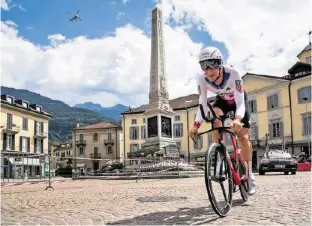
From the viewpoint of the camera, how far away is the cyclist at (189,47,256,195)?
4.77m

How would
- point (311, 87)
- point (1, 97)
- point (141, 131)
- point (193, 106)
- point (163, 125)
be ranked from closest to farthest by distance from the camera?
Answer: point (163, 125) → point (311, 87) → point (1, 97) → point (193, 106) → point (141, 131)

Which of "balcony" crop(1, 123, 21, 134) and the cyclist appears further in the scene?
"balcony" crop(1, 123, 21, 134)

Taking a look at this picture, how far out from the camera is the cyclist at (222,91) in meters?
4.77

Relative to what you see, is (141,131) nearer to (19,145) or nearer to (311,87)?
(19,145)

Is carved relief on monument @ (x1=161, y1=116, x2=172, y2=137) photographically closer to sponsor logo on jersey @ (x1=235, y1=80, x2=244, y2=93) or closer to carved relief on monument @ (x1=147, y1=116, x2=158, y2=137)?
carved relief on monument @ (x1=147, y1=116, x2=158, y2=137)

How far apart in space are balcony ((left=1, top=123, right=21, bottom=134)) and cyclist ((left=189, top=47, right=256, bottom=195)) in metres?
55.4

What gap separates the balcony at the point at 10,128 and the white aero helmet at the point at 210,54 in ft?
183

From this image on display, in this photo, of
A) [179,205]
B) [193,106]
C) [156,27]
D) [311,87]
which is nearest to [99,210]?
[179,205]

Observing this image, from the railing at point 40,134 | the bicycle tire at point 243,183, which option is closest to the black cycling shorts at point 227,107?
the bicycle tire at point 243,183

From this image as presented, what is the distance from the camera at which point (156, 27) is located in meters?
31.4

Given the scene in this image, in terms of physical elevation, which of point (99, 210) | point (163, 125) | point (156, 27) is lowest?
point (99, 210)

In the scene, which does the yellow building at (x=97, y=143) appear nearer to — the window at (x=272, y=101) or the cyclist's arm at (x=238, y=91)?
the window at (x=272, y=101)

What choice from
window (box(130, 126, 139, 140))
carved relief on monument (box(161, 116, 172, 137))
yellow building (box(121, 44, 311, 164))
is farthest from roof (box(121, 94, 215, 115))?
carved relief on monument (box(161, 116, 172, 137))

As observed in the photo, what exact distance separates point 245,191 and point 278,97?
47051 millimetres
